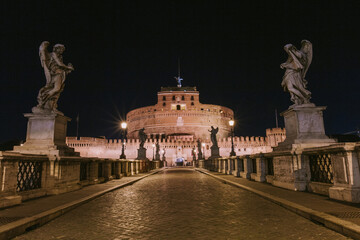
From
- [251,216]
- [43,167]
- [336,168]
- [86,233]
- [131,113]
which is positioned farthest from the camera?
[131,113]

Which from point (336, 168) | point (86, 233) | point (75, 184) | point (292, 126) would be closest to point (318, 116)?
point (292, 126)

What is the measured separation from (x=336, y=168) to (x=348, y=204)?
0.92m

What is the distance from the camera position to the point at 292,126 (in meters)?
8.21

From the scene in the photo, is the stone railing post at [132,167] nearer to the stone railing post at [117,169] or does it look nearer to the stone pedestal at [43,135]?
the stone railing post at [117,169]

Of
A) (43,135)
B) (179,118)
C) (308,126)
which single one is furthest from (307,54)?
(179,118)

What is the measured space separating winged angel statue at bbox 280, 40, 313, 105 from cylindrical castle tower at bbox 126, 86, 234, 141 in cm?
6346

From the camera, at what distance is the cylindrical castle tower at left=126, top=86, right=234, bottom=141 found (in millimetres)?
75625

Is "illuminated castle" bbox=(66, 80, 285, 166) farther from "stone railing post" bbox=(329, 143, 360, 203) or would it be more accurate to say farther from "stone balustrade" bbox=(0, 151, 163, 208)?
"stone railing post" bbox=(329, 143, 360, 203)

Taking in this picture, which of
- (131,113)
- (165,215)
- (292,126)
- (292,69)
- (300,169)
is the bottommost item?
(165,215)

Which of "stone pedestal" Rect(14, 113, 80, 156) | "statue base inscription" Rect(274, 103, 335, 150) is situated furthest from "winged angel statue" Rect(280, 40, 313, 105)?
"stone pedestal" Rect(14, 113, 80, 156)

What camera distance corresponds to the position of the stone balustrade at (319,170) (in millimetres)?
5130

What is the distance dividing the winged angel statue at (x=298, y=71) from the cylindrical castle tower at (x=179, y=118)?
63.5 metres

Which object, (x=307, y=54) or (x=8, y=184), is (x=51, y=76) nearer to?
(x=8, y=184)

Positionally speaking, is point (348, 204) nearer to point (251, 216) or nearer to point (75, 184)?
point (251, 216)
